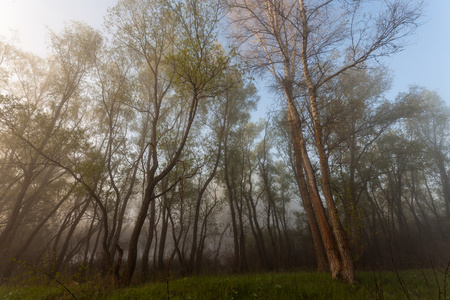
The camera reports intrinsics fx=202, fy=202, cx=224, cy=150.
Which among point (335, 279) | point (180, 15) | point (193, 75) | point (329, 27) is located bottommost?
point (335, 279)

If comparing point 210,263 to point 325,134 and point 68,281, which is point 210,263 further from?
point 325,134

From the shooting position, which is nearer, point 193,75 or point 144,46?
point 193,75

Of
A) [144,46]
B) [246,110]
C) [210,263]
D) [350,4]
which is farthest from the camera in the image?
[210,263]

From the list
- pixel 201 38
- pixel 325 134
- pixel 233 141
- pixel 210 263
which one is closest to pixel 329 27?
pixel 325 134

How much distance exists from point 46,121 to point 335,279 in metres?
13.5

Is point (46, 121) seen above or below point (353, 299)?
above

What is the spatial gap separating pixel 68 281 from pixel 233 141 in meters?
13.1

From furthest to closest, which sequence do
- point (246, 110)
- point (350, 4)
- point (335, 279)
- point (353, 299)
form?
point (246, 110), point (350, 4), point (335, 279), point (353, 299)

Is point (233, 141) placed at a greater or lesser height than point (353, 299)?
greater

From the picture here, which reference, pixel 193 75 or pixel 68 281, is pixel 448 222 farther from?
pixel 68 281

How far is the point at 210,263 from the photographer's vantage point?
1798 cm

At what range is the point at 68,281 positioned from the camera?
606cm

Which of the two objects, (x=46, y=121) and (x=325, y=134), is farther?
(x=46, y=121)

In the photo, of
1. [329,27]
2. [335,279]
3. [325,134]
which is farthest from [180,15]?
[335,279]
